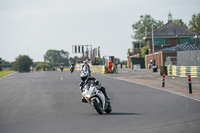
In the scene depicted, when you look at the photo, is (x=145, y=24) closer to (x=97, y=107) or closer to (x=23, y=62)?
(x=23, y=62)

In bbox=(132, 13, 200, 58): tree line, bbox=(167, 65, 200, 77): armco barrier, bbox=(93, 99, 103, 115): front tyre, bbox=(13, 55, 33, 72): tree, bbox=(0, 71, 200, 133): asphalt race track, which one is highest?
bbox=(132, 13, 200, 58): tree line

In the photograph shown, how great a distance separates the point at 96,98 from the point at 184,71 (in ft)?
102

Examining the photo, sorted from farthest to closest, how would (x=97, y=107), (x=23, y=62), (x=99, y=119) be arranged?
1. (x=23, y=62)
2. (x=97, y=107)
3. (x=99, y=119)

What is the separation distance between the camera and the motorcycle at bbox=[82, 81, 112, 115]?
1367 centimetres

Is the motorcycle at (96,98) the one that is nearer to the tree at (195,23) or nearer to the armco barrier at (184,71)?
the armco barrier at (184,71)

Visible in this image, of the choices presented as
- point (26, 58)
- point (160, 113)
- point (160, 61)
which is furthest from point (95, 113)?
point (26, 58)

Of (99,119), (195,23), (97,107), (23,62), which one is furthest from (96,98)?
(195,23)

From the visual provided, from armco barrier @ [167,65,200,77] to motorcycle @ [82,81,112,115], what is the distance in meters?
28.1

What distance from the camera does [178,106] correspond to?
1590 centimetres

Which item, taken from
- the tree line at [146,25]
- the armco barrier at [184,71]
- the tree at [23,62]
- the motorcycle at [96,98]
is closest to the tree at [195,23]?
the tree line at [146,25]

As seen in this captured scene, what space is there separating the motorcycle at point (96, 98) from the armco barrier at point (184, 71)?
92.2 ft

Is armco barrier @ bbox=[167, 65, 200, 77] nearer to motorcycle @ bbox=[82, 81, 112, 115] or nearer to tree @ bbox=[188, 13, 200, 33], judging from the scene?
motorcycle @ bbox=[82, 81, 112, 115]

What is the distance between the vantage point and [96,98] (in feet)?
44.9

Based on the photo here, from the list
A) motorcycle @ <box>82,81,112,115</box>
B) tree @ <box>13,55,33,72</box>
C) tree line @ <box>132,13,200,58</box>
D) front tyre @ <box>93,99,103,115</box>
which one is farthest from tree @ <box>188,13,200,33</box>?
front tyre @ <box>93,99,103,115</box>
